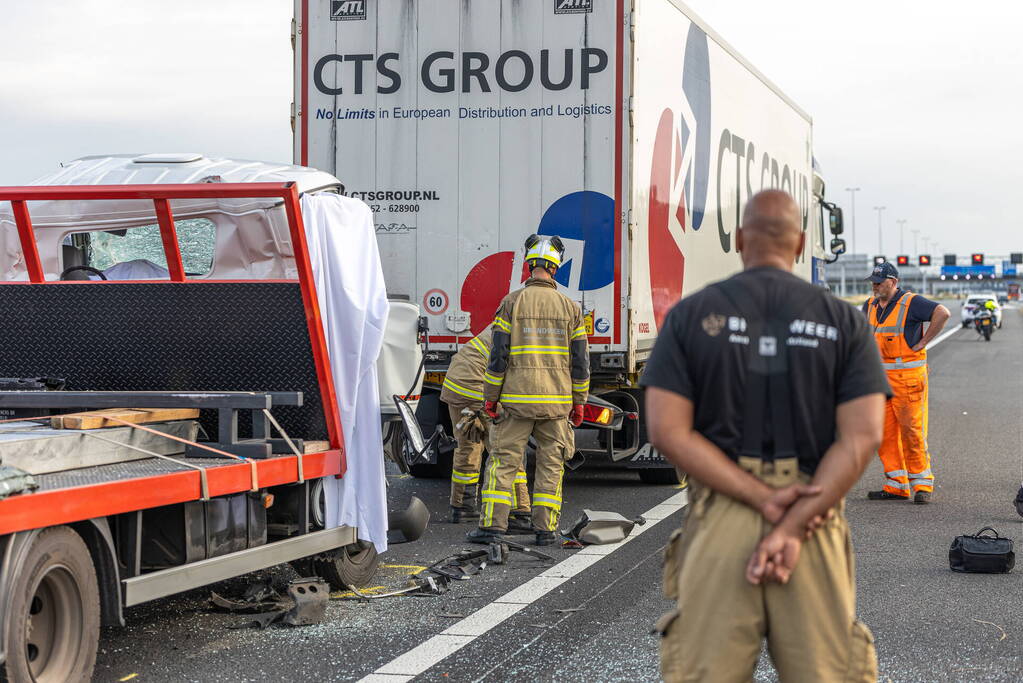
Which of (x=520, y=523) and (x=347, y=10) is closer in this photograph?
(x=520, y=523)

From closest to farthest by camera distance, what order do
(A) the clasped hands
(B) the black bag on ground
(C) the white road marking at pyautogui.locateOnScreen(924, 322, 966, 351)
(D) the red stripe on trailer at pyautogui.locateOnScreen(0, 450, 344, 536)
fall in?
(A) the clasped hands < (D) the red stripe on trailer at pyautogui.locateOnScreen(0, 450, 344, 536) < (B) the black bag on ground < (C) the white road marking at pyautogui.locateOnScreen(924, 322, 966, 351)

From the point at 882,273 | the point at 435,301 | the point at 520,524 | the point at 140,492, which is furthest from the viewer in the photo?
the point at 882,273

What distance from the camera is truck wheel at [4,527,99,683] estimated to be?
4.77 m

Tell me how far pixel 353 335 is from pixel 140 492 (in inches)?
64.6

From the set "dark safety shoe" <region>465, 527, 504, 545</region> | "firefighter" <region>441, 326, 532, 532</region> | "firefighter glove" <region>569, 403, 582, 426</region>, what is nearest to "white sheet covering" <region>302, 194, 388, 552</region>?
"dark safety shoe" <region>465, 527, 504, 545</region>

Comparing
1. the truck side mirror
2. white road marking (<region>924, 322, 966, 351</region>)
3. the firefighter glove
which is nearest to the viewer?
the firefighter glove

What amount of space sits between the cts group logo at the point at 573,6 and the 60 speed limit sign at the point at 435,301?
229 centimetres

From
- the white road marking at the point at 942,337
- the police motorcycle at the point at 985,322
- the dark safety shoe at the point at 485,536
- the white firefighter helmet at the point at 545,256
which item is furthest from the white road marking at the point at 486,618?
the police motorcycle at the point at 985,322

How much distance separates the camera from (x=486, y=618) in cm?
659

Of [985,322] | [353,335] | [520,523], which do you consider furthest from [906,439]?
[985,322]

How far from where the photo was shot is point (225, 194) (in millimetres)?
6121

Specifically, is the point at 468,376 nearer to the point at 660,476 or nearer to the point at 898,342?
the point at 660,476

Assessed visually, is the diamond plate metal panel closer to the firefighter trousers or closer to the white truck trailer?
the white truck trailer

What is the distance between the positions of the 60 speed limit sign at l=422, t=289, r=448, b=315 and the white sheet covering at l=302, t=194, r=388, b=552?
11.4ft
